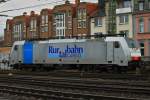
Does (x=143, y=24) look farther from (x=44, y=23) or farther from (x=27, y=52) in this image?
(x=44, y=23)

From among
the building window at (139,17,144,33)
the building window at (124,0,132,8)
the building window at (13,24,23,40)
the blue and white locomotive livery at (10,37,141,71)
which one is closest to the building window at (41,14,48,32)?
the building window at (13,24,23,40)

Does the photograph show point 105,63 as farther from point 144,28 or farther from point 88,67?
point 144,28

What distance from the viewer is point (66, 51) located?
1667 inches

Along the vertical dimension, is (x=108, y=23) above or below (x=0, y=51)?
above

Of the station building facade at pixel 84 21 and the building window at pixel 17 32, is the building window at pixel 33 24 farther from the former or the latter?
the building window at pixel 17 32

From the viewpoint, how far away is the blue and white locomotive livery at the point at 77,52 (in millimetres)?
37312

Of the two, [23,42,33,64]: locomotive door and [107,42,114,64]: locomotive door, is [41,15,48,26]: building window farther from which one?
[107,42,114,64]: locomotive door

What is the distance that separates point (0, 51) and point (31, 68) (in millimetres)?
20424

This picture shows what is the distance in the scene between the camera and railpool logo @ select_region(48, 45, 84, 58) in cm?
4121

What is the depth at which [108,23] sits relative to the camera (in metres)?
69.8

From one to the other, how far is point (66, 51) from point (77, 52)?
4.87ft

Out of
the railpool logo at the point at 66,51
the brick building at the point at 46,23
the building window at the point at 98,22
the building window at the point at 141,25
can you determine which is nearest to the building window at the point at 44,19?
the brick building at the point at 46,23

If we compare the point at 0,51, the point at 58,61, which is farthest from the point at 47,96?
the point at 0,51

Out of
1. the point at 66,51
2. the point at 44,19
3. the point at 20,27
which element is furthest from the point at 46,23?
the point at 66,51
